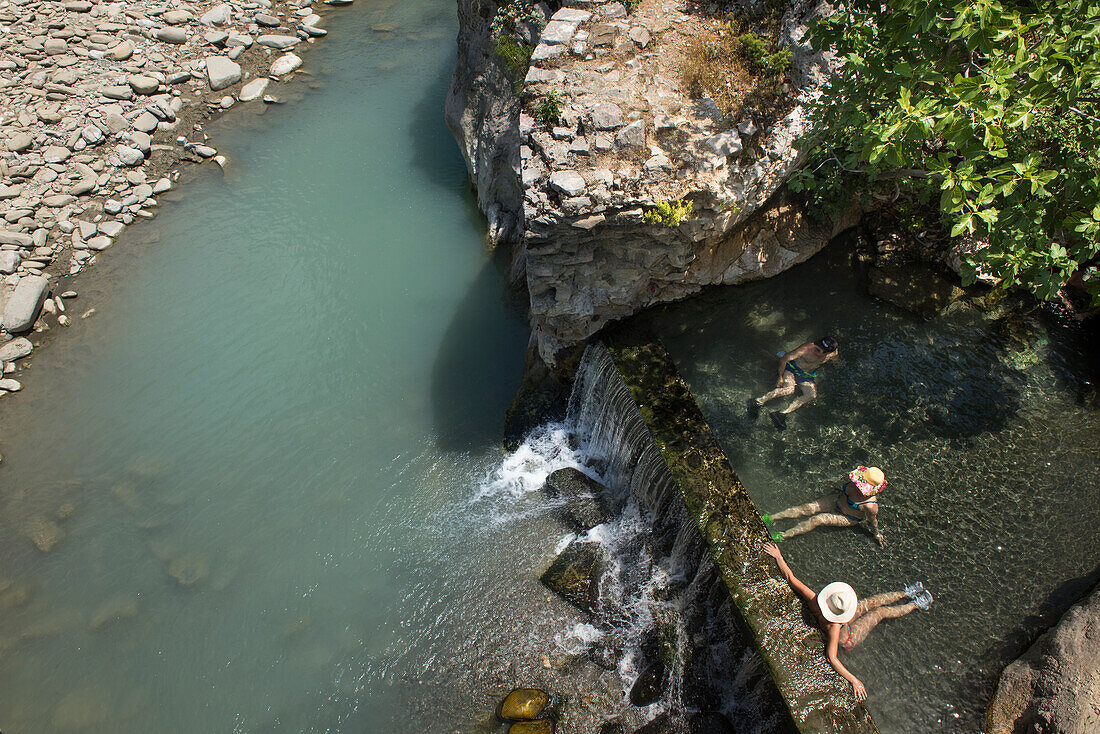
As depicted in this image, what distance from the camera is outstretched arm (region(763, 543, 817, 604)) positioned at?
7.05 metres

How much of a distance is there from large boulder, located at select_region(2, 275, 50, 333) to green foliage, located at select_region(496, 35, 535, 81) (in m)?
10.2

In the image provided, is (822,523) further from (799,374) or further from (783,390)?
(799,374)

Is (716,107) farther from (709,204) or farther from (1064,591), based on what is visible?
(1064,591)

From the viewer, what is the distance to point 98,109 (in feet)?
50.1

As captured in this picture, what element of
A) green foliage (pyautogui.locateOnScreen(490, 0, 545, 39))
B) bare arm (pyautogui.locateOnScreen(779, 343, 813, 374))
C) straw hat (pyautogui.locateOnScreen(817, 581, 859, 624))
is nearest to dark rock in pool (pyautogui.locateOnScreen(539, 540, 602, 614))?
straw hat (pyautogui.locateOnScreen(817, 581, 859, 624))

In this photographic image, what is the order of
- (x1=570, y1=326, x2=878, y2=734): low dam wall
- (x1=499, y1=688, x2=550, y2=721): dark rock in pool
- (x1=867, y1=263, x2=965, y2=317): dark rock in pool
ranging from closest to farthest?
(x1=570, y1=326, x2=878, y2=734): low dam wall
(x1=499, y1=688, x2=550, y2=721): dark rock in pool
(x1=867, y1=263, x2=965, y2=317): dark rock in pool

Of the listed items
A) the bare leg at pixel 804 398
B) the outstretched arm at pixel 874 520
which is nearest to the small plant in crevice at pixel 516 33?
the bare leg at pixel 804 398

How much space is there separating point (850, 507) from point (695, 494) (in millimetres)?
1962

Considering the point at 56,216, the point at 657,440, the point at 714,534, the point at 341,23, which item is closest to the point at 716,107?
the point at 657,440

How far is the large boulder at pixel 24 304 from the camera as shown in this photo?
12.0 metres

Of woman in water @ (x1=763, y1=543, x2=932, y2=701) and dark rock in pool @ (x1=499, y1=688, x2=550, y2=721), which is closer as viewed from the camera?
woman in water @ (x1=763, y1=543, x2=932, y2=701)

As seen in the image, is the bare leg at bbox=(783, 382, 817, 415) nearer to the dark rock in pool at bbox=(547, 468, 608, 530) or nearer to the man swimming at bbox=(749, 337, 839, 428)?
the man swimming at bbox=(749, 337, 839, 428)

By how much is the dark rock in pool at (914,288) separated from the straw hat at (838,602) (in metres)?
4.71

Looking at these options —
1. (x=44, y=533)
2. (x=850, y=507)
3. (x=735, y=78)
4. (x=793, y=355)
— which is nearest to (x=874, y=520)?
(x=850, y=507)
